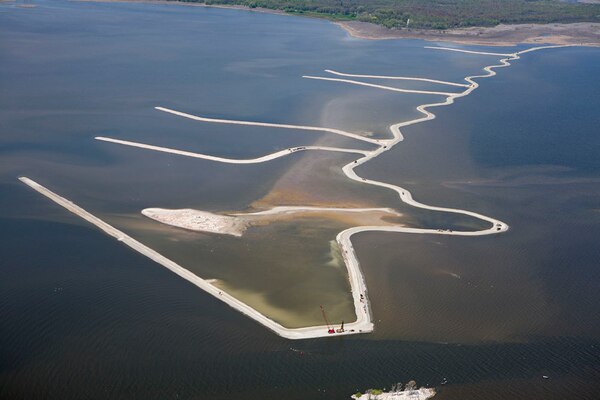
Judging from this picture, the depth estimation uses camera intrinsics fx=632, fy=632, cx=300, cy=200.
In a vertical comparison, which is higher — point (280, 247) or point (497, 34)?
point (497, 34)

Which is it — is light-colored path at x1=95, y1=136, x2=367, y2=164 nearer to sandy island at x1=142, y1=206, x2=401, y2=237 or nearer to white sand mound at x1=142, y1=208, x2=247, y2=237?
sandy island at x1=142, y1=206, x2=401, y2=237

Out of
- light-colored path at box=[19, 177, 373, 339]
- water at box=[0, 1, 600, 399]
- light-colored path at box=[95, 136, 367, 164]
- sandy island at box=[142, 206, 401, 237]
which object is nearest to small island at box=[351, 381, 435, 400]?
water at box=[0, 1, 600, 399]

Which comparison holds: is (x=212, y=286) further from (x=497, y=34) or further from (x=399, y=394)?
(x=497, y=34)

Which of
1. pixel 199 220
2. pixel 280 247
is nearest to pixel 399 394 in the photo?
→ pixel 280 247

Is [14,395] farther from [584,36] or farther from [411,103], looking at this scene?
[584,36]

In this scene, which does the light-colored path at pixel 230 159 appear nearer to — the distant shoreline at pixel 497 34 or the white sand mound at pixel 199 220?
the white sand mound at pixel 199 220

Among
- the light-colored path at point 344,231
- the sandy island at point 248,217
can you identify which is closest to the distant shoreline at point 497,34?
the light-colored path at point 344,231
